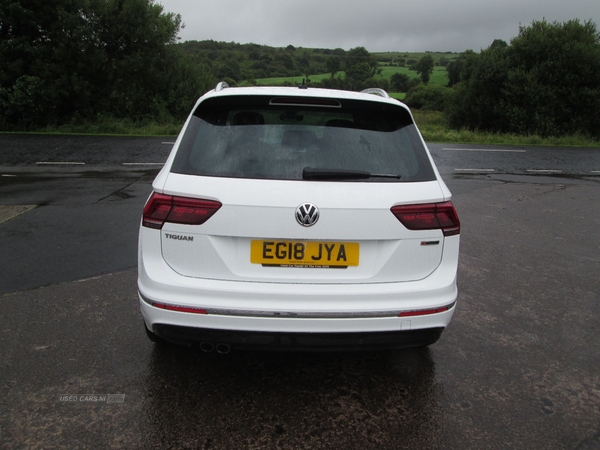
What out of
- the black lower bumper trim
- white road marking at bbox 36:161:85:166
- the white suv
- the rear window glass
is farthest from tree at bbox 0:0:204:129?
the black lower bumper trim

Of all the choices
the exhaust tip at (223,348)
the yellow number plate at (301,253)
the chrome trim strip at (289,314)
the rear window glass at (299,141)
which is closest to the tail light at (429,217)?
the rear window glass at (299,141)

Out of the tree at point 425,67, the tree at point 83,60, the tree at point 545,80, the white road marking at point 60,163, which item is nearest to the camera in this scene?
the white road marking at point 60,163

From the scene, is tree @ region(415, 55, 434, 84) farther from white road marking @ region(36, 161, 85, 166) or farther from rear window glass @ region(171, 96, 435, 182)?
rear window glass @ region(171, 96, 435, 182)

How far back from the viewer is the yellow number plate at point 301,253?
2.57 meters

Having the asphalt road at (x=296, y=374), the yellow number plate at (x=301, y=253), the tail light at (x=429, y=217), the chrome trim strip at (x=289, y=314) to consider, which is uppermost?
the tail light at (x=429, y=217)

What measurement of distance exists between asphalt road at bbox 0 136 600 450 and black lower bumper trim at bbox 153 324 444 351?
0.42m

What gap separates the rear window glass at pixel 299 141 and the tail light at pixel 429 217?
18 centimetres

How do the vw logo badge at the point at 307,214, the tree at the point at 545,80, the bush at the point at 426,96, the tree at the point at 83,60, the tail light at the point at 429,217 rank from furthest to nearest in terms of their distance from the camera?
1. the bush at the point at 426,96
2. the tree at the point at 545,80
3. the tree at the point at 83,60
4. the tail light at the point at 429,217
5. the vw logo badge at the point at 307,214

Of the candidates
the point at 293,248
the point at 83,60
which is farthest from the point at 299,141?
the point at 83,60

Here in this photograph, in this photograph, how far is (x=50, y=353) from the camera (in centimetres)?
332

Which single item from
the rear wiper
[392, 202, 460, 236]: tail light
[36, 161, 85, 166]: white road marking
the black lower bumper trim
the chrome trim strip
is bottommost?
[36, 161, 85, 166]: white road marking

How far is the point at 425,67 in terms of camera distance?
74.4 meters

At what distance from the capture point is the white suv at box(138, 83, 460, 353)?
2.55 metres

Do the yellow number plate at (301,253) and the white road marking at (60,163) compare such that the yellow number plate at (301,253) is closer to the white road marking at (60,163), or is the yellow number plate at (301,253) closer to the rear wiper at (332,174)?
the rear wiper at (332,174)
